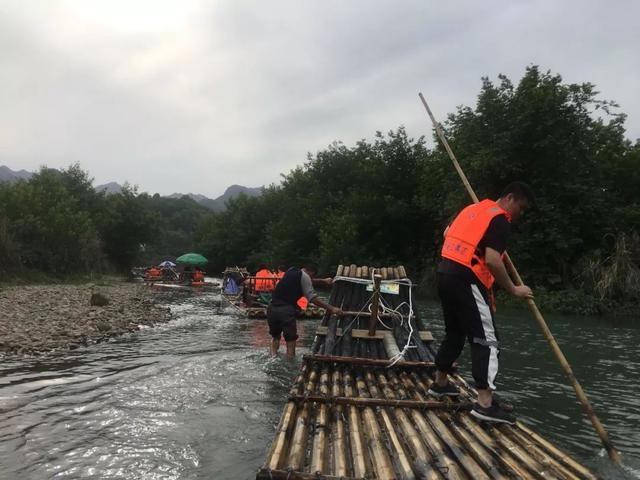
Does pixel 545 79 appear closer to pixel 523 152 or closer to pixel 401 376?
pixel 523 152

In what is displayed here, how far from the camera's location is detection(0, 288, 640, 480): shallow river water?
14.6 feet

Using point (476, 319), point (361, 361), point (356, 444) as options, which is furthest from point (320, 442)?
point (361, 361)

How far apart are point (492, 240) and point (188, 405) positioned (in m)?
4.31

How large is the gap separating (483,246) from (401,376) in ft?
7.08

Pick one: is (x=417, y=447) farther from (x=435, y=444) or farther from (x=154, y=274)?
(x=154, y=274)

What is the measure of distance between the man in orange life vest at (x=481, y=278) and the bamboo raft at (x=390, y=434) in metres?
0.38


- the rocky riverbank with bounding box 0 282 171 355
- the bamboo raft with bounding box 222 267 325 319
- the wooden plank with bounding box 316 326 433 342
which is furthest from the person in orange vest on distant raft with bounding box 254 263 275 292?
the wooden plank with bounding box 316 326 433 342

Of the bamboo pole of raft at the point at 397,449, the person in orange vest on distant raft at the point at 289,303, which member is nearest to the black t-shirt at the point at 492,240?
the bamboo pole of raft at the point at 397,449

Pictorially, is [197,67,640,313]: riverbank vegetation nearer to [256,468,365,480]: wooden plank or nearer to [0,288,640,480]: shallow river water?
[0,288,640,480]: shallow river water

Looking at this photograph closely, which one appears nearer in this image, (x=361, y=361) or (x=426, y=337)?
(x=361, y=361)

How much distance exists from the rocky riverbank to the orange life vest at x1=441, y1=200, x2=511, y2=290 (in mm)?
8063

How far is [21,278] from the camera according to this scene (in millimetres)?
25219

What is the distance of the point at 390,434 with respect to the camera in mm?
3840

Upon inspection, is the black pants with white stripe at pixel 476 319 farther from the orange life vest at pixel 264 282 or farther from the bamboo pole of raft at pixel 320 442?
the orange life vest at pixel 264 282
